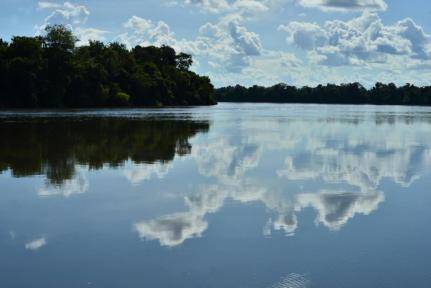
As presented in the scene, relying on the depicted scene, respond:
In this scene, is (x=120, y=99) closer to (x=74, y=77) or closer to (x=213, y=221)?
(x=74, y=77)

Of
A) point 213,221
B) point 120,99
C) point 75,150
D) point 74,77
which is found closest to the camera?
point 213,221

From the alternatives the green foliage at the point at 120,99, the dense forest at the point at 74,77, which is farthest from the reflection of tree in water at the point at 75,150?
the green foliage at the point at 120,99

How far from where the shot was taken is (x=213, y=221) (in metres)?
12.0

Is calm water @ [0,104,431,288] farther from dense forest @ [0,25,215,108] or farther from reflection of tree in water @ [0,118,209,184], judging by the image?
dense forest @ [0,25,215,108]

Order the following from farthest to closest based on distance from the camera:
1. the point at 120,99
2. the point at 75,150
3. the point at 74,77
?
the point at 120,99, the point at 74,77, the point at 75,150

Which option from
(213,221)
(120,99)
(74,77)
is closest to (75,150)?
(213,221)

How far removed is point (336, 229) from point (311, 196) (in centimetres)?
359

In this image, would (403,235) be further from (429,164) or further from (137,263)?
(429,164)

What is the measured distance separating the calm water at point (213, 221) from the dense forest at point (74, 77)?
71268 millimetres

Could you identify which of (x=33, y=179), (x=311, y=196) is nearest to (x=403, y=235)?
(x=311, y=196)

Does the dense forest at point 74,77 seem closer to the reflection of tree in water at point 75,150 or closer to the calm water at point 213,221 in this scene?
the reflection of tree in water at point 75,150

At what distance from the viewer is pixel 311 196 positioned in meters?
15.0

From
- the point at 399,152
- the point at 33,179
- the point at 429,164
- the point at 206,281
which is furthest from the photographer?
the point at 399,152

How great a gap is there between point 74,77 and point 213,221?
94.3 m
